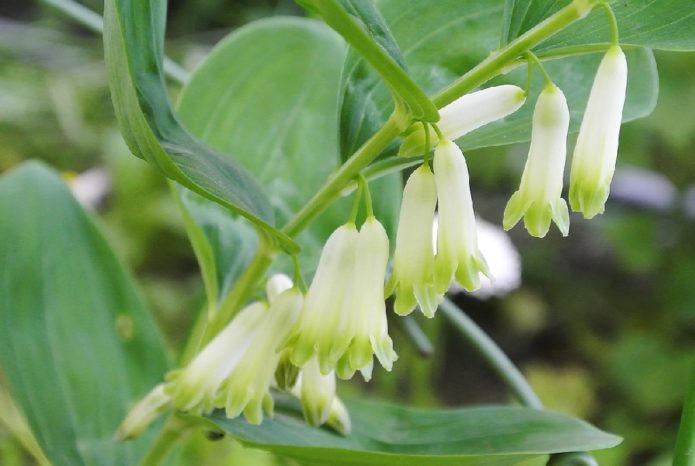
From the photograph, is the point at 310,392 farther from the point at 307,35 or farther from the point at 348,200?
the point at 307,35

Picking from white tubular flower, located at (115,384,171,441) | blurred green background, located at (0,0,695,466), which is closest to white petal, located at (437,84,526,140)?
white tubular flower, located at (115,384,171,441)

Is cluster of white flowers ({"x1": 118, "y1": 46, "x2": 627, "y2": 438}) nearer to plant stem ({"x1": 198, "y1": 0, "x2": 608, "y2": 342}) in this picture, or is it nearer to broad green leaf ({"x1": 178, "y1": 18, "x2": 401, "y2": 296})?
plant stem ({"x1": 198, "y1": 0, "x2": 608, "y2": 342})

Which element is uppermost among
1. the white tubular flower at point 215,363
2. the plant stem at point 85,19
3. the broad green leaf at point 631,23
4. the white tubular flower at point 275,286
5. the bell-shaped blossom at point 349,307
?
A: the plant stem at point 85,19

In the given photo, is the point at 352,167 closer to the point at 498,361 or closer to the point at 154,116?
the point at 154,116

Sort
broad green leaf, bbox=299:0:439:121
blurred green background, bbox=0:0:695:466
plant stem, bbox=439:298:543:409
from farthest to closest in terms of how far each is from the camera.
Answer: blurred green background, bbox=0:0:695:466, plant stem, bbox=439:298:543:409, broad green leaf, bbox=299:0:439:121

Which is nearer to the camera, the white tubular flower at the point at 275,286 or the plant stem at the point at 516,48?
the plant stem at the point at 516,48

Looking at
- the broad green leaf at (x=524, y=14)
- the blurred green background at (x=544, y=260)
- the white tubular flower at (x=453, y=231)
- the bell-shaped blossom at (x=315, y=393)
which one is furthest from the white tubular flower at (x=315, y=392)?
the blurred green background at (x=544, y=260)

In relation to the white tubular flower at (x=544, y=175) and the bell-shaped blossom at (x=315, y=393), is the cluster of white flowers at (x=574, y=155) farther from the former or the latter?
the bell-shaped blossom at (x=315, y=393)
